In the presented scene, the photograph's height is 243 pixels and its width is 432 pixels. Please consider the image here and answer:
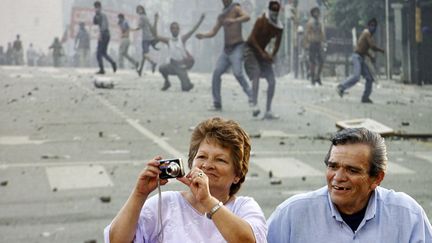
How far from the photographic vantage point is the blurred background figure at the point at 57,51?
1313 centimetres

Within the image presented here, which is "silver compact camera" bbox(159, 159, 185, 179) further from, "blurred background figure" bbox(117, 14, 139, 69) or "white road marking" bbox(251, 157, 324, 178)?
"blurred background figure" bbox(117, 14, 139, 69)

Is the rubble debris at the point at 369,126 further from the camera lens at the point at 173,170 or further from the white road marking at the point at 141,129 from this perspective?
the camera lens at the point at 173,170

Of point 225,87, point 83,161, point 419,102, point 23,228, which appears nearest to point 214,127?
point 23,228

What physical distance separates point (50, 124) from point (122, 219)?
30.2 ft

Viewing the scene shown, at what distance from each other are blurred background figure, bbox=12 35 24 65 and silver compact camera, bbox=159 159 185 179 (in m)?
9.82

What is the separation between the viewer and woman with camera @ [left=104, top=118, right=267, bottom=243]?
2996 mm

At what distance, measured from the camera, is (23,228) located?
5.95 m

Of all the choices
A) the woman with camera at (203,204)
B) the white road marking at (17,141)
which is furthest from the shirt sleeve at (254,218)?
the white road marking at (17,141)

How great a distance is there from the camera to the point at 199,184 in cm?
298

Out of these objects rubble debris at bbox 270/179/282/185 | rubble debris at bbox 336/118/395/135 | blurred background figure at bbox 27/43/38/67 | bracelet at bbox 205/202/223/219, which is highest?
blurred background figure at bbox 27/43/38/67

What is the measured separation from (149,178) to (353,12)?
16323 mm

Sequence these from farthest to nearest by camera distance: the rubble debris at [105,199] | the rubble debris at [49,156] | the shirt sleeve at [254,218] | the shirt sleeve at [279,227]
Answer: the rubble debris at [49,156] < the rubble debris at [105,199] < the shirt sleeve at [279,227] < the shirt sleeve at [254,218]

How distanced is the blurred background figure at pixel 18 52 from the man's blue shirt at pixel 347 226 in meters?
9.70

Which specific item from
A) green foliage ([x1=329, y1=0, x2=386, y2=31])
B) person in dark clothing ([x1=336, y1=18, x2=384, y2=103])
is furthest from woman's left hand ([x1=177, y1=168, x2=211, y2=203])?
green foliage ([x1=329, y1=0, x2=386, y2=31])
